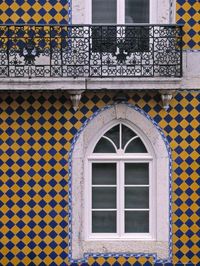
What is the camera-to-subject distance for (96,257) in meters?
9.15

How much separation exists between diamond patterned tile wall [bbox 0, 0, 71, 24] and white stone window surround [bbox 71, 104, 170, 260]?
170 cm

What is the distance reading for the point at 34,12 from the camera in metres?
9.14

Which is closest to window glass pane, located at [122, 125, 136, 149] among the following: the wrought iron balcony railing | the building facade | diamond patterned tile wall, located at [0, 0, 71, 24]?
the building facade

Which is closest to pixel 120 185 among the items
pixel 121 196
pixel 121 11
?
pixel 121 196

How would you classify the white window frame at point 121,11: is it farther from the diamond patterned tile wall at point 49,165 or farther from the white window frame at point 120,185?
Result: the white window frame at point 120,185

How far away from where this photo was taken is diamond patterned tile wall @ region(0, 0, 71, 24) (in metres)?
9.12

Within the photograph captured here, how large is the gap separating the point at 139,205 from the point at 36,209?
1.66m

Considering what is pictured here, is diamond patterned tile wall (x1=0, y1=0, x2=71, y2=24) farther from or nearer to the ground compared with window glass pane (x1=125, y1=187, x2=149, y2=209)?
farther from the ground

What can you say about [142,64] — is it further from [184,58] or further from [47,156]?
[47,156]

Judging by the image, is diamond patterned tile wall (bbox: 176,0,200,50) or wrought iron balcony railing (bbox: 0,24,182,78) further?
diamond patterned tile wall (bbox: 176,0,200,50)

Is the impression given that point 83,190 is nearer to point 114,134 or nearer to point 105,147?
point 105,147

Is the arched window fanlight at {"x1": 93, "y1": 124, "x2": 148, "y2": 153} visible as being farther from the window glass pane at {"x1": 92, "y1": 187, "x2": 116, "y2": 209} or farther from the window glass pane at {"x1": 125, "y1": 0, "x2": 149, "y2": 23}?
the window glass pane at {"x1": 125, "y1": 0, "x2": 149, "y2": 23}

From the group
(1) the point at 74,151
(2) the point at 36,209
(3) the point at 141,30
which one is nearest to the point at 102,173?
(1) the point at 74,151

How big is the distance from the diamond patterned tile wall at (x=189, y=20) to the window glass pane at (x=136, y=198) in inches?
95.6
